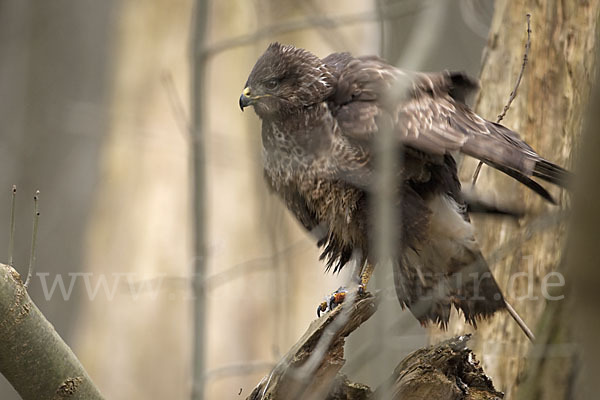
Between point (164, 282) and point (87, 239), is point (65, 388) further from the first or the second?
point (87, 239)

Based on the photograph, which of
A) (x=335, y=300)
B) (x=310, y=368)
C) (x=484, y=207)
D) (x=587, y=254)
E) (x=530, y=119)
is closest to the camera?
(x=587, y=254)

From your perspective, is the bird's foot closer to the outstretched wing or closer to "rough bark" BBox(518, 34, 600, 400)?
the outstretched wing

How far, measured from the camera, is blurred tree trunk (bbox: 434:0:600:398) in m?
3.52

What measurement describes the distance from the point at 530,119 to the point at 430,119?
825 mm

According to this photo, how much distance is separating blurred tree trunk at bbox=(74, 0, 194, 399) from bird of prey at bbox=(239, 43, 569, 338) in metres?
2.54

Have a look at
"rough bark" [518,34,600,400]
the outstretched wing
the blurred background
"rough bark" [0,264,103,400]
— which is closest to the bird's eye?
the outstretched wing

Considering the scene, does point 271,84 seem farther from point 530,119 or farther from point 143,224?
point 143,224

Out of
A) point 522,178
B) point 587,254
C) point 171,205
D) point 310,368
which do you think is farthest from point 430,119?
point 171,205

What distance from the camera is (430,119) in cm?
297

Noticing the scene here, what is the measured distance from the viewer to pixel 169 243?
5.80 meters

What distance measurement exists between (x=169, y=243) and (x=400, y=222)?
9.68 ft

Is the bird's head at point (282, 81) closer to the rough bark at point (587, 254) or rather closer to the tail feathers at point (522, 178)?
the tail feathers at point (522, 178)

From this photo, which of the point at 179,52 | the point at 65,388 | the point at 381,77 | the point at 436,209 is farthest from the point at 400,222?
the point at 179,52

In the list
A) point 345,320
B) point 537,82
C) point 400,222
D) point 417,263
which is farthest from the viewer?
point 537,82
